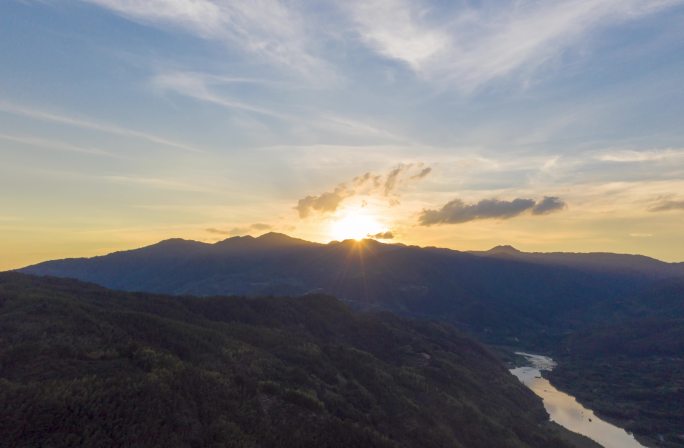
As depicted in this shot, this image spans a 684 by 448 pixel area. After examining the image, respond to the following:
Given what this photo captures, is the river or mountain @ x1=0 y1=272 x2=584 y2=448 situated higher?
mountain @ x1=0 y1=272 x2=584 y2=448

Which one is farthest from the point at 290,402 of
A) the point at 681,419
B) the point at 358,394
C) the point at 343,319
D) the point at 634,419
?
the point at 681,419

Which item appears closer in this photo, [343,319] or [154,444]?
[154,444]

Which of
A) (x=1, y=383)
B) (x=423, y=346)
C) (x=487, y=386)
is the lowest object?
(x=487, y=386)

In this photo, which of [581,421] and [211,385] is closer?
[211,385]

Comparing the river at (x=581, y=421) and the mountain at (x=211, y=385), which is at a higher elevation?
the mountain at (x=211, y=385)

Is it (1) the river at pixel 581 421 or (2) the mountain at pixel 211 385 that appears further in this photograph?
(1) the river at pixel 581 421

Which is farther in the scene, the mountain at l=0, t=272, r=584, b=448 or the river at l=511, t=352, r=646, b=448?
the river at l=511, t=352, r=646, b=448

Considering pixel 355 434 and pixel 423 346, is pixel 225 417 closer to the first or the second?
pixel 355 434

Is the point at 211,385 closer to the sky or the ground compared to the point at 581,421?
closer to the sky
